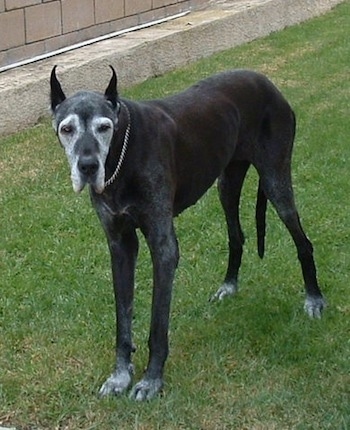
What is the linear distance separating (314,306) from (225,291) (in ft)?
1.85

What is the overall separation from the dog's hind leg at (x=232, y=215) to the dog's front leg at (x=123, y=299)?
3.47 ft

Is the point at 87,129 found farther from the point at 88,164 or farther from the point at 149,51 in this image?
the point at 149,51

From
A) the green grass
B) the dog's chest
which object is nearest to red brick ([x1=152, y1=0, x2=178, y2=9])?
the green grass

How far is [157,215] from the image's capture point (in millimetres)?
4863

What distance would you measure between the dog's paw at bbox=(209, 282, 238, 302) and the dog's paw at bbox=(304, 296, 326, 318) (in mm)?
468

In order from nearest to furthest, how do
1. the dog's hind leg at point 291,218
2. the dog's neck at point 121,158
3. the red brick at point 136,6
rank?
the dog's neck at point 121,158 → the dog's hind leg at point 291,218 → the red brick at point 136,6

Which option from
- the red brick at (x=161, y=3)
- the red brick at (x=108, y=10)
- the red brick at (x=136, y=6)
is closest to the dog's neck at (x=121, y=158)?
the red brick at (x=108, y=10)

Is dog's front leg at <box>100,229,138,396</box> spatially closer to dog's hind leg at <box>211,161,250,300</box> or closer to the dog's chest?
the dog's chest

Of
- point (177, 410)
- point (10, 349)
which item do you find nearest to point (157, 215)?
point (177, 410)

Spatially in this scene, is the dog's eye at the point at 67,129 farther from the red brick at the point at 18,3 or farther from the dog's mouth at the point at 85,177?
the red brick at the point at 18,3

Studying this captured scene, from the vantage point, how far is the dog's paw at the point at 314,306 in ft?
19.6

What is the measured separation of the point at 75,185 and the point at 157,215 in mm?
561

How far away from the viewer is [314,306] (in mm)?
6004

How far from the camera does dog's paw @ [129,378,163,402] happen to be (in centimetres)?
502
